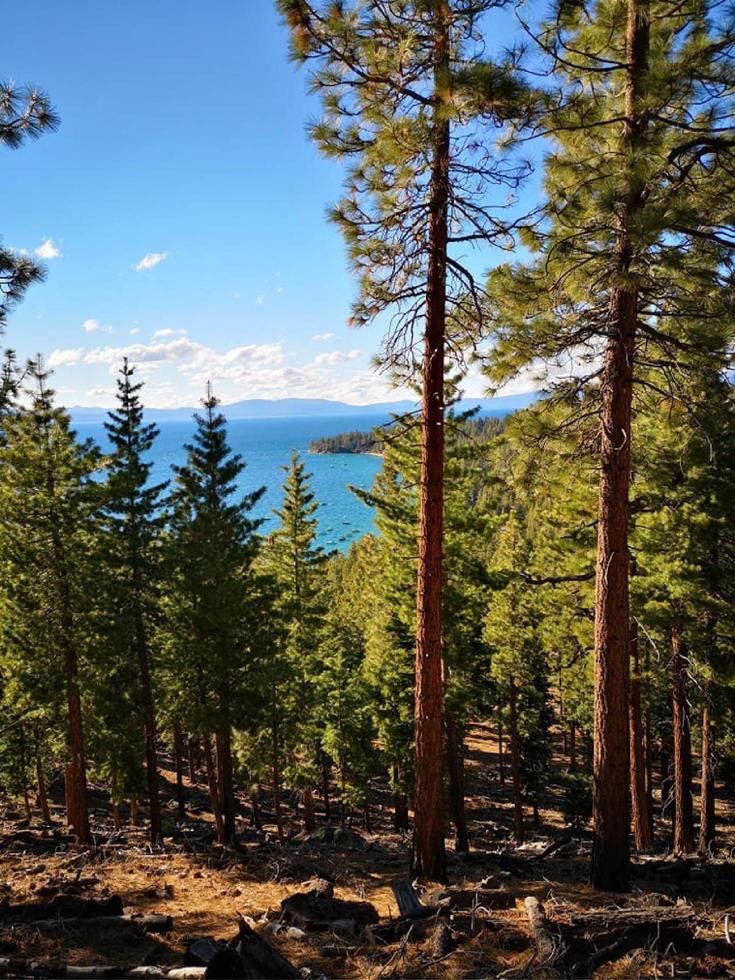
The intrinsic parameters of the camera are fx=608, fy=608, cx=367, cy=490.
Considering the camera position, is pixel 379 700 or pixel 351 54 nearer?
pixel 351 54

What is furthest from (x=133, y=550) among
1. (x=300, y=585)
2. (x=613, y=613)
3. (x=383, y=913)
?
(x=613, y=613)

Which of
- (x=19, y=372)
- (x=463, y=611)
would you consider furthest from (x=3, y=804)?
(x=19, y=372)

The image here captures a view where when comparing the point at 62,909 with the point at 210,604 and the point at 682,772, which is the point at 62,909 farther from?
the point at 682,772

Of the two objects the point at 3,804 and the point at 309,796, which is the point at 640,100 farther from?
the point at 3,804

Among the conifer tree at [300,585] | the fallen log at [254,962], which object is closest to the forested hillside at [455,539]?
the fallen log at [254,962]

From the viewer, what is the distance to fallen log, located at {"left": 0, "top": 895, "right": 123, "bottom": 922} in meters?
6.89

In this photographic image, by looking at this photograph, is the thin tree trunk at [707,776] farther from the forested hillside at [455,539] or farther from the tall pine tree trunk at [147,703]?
the tall pine tree trunk at [147,703]

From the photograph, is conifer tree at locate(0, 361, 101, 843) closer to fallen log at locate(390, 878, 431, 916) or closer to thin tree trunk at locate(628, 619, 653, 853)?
fallen log at locate(390, 878, 431, 916)

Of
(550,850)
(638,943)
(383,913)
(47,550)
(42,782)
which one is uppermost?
(47,550)

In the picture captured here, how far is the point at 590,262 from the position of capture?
24.7 ft

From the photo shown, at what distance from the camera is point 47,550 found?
1546 centimetres

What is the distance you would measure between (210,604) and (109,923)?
31.3 feet

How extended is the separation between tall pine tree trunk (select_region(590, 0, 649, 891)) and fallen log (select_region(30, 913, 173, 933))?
533 cm

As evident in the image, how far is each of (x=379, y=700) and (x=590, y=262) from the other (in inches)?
690
